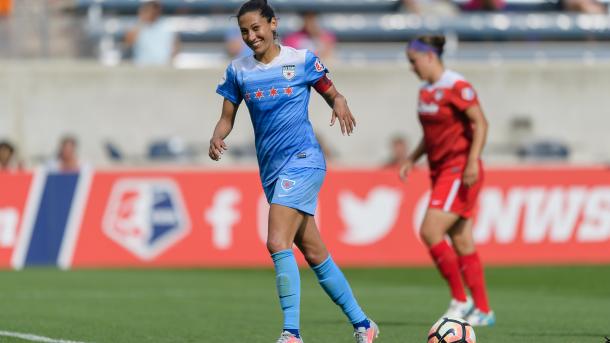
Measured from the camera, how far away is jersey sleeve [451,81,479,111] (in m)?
10.5

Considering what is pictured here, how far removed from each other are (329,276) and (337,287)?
8cm

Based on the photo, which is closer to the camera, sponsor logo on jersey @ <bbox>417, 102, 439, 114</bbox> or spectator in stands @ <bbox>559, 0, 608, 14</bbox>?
sponsor logo on jersey @ <bbox>417, 102, 439, 114</bbox>

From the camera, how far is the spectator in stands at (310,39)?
2058 centimetres

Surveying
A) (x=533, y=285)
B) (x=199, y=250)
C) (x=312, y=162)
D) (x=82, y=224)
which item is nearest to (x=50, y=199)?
(x=82, y=224)

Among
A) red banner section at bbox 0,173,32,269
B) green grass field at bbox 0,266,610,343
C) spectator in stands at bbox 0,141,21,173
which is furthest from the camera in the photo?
spectator in stands at bbox 0,141,21,173

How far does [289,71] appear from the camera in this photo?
7.83 m

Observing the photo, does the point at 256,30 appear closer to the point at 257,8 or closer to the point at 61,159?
the point at 257,8

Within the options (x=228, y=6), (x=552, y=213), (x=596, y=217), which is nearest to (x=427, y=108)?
(x=552, y=213)

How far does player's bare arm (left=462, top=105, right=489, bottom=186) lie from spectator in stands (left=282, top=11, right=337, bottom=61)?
9.81m

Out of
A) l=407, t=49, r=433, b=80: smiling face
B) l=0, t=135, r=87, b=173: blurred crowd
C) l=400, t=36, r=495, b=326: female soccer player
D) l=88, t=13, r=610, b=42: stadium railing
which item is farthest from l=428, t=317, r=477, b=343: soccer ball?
l=88, t=13, r=610, b=42: stadium railing

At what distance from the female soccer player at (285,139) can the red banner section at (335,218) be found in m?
10.3

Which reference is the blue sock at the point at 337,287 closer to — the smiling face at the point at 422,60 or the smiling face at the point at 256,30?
the smiling face at the point at 256,30

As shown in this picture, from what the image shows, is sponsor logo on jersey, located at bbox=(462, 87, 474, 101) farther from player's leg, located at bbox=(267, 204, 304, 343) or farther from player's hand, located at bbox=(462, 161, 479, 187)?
player's leg, located at bbox=(267, 204, 304, 343)

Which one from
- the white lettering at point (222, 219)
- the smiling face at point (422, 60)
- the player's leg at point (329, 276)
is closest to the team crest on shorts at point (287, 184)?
the player's leg at point (329, 276)
